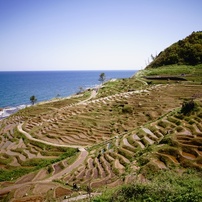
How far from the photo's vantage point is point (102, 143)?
153 ft

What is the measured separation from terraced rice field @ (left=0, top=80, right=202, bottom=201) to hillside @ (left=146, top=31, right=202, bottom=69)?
44.1m

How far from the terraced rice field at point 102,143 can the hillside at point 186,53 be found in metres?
44.1

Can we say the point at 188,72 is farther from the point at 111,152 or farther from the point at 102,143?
the point at 111,152

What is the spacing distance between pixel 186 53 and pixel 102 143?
88.1 metres

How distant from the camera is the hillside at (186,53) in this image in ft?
363

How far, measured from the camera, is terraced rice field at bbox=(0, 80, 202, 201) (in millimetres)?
31500

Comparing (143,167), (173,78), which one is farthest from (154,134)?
(173,78)

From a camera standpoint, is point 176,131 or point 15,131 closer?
point 176,131

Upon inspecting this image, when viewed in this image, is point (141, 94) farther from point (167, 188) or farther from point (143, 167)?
point (167, 188)

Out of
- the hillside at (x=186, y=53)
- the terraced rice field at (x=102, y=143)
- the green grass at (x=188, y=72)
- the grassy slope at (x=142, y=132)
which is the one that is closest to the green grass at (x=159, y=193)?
the grassy slope at (x=142, y=132)

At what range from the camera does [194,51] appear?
112 metres

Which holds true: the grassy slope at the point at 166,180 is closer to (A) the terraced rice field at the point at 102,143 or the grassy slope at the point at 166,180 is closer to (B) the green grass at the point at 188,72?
(A) the terraced rice field at the point at 102,143

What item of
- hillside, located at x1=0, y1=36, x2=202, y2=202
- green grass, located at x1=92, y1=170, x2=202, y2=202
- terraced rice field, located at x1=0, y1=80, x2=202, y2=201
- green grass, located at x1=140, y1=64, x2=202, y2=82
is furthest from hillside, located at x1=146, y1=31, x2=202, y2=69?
green grass, located at x1=92, y1=170, x2=202, y2=202

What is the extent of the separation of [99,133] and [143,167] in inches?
952
